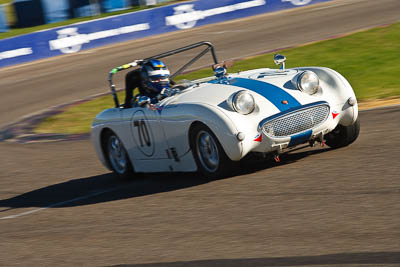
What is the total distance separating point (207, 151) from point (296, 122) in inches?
34.3

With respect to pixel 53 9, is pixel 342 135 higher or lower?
higher

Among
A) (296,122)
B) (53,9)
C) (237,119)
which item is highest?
(237,119)

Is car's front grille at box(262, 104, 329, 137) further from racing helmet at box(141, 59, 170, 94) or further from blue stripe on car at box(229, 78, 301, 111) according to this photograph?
racing helmet at box(141, 59, 170, 94)

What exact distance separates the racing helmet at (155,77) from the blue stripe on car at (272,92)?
104 cm

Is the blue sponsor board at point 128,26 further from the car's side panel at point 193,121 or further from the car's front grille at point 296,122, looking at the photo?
the car's front grille at point 296,122

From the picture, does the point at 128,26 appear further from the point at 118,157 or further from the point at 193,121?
the point at 193,121

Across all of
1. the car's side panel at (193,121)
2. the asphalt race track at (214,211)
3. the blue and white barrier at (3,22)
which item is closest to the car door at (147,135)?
the car's side panel at (193,121)

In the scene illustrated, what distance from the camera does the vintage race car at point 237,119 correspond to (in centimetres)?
673

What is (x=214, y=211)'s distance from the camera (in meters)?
5.93

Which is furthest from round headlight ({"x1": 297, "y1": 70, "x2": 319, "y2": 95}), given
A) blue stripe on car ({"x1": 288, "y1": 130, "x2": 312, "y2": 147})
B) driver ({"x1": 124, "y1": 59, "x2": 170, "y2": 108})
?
driver ({"x1": 124, "y1": 59, "x2": 170, "y2": 108})

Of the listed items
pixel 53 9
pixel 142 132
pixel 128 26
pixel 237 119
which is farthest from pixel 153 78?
pixel 53 9

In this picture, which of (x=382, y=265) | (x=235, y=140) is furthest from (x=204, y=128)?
(x=382, y=265)

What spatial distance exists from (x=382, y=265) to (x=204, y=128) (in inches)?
126

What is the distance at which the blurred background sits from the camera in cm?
2958
